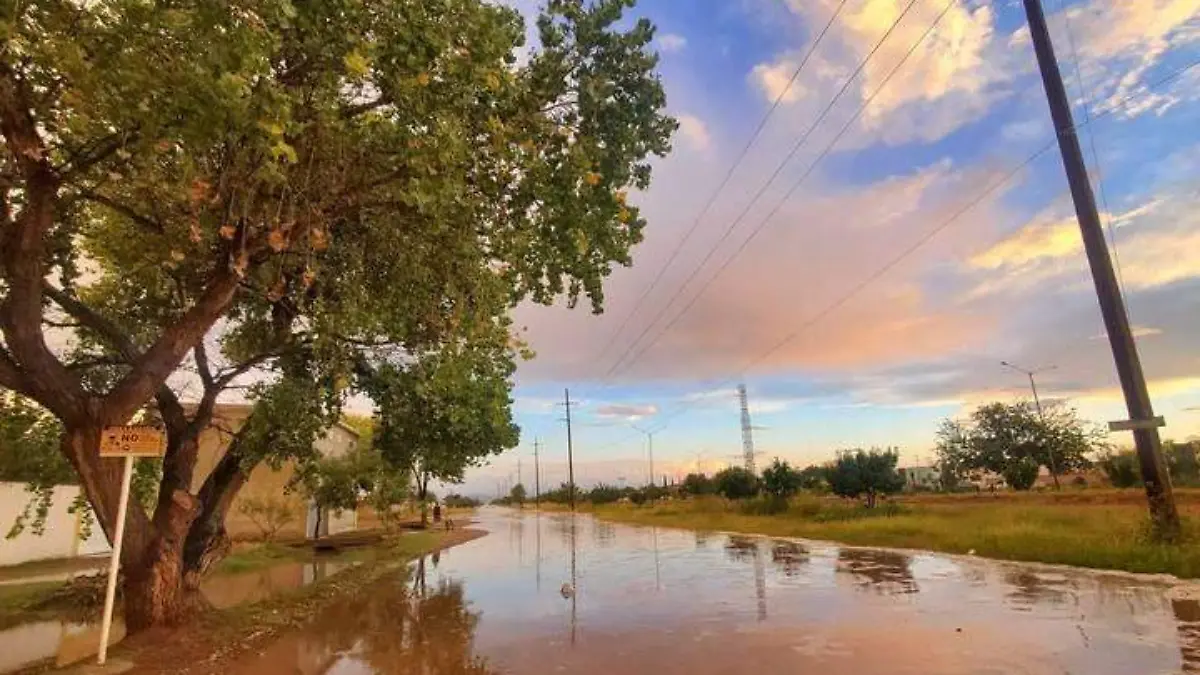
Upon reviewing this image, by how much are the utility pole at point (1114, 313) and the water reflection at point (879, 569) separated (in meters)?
5.04

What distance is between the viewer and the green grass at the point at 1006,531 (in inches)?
576

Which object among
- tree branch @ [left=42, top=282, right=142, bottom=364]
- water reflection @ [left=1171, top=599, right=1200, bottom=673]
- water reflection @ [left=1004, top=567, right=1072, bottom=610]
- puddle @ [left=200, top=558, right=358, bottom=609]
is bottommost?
water reflection @ [left=1171, top=599, right=1200, bottom=673]

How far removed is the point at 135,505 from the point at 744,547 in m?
19.5

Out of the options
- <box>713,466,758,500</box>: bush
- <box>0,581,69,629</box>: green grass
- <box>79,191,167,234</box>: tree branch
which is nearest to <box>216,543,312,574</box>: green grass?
<box>0,581,69,629</box>: green grass

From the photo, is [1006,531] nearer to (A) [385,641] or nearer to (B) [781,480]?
(A) [385,641]

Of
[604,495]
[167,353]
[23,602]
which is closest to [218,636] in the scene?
[167,353]

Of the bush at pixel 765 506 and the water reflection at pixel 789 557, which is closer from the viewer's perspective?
the water reflection at pixel 789 557

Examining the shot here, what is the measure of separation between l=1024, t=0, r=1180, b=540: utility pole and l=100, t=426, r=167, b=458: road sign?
1710 cm

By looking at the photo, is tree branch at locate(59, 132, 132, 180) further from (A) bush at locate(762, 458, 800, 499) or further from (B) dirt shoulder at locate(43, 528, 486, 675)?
(A) bush at locate(762, 458, 800, 499)

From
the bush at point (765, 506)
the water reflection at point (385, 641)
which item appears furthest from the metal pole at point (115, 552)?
the bush at point (765, 506)

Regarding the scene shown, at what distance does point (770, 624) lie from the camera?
35.9ft

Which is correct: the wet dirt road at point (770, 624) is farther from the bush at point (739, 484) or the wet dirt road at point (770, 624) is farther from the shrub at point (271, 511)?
the bush at point (739, 484)

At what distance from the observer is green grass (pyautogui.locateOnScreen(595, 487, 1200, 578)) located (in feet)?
48.0

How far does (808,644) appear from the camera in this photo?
9.43m
